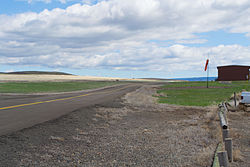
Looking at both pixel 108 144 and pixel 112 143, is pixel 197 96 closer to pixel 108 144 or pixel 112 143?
pixel 112 143

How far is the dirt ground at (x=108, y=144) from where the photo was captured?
629 cm

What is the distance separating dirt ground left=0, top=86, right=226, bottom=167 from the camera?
629 cm

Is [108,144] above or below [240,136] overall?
above

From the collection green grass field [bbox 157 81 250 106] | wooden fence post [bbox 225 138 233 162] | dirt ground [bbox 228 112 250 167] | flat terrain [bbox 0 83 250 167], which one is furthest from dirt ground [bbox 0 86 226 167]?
green grass field [bbox 157 81 250 106]

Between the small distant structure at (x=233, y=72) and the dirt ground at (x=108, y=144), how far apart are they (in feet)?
235

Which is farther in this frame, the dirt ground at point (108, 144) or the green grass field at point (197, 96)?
the green grass field at point (197, 96)

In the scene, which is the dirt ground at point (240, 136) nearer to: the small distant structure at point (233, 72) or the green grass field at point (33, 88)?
the green grass field at point (33, 88)

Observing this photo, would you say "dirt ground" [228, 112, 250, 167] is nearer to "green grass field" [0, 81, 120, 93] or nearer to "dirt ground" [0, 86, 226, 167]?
"dirt ground" [0, 86, 226, 167]

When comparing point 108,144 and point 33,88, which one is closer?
point 108,144

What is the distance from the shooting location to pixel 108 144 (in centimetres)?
798

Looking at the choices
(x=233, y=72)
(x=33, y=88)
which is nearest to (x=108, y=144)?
(x=33, y=88)

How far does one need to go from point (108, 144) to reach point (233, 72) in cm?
7715

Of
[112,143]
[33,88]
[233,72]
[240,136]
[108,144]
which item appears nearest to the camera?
[108,144]

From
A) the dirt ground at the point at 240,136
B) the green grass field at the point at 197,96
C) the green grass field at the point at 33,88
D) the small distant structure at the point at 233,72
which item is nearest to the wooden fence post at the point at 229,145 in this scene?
the dirt ground at the point at 240,136
